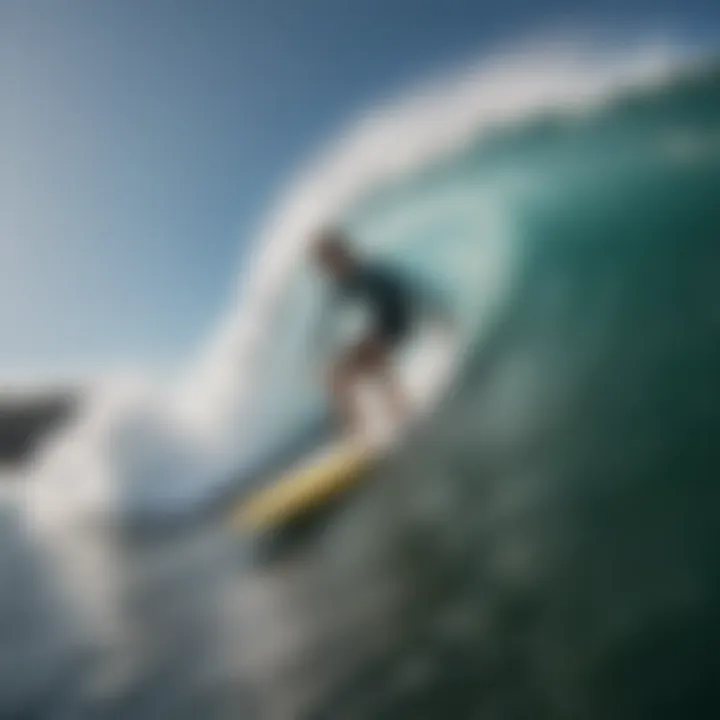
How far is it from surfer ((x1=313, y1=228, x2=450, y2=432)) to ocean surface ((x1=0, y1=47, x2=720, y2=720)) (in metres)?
0.03

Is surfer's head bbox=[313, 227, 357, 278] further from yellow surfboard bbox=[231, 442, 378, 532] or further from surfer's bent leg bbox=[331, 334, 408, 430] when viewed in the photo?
yellow surfboard bbox=[231, 442, 378, 532]

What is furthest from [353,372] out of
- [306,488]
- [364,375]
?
A: [306,488]

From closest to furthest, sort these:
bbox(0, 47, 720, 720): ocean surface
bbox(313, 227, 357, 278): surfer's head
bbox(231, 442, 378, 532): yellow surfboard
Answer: bbox(0, 47, 720, 720): ocean surface < bbox(231, 442, 378, 532): yellow surfboard < bbox(313, 227, 357, 278): surfer's head

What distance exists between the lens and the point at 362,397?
4.75 feet

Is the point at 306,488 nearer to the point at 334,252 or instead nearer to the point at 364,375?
the point at 364,375

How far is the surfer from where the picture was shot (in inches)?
57.3

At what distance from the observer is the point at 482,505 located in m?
1.39

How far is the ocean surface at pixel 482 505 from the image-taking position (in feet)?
4.20

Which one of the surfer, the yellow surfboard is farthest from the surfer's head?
the yellow surfboard

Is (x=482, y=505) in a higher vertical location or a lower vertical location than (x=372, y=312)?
lower

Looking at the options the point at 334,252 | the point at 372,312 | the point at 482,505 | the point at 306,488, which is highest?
the point at 334,252

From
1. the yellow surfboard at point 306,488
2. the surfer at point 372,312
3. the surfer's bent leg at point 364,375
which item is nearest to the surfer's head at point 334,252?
the surfer at point 372,312

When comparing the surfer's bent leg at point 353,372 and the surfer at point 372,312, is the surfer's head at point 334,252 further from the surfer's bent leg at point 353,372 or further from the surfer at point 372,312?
the surfer's bent leg at point 353,372

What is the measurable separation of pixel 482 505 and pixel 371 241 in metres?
0.42
